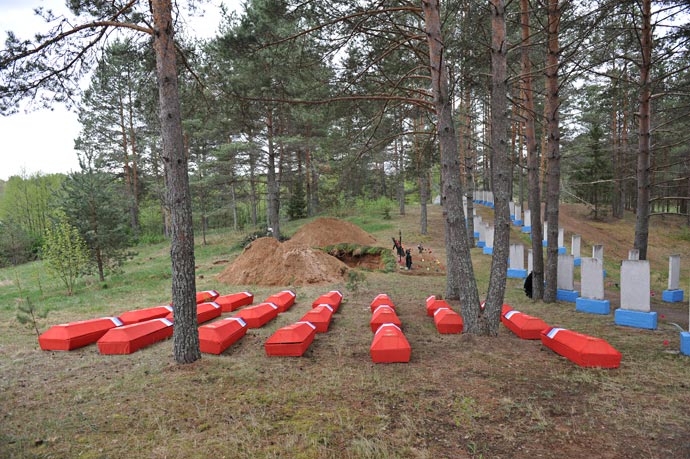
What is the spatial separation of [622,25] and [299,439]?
1180cm

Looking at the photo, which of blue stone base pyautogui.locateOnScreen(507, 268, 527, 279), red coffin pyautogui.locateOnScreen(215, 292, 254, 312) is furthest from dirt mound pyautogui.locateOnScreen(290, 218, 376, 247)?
red coffin pyautogui.locateOnScreen(215, 292, 254, 312)

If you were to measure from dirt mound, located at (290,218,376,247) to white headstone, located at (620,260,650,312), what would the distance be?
12751mm

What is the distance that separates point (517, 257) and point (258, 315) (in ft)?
33.9

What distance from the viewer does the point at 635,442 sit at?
2836 millimetres

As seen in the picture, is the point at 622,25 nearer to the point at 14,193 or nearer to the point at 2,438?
the point at 2,438

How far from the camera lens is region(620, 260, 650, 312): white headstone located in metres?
6.71

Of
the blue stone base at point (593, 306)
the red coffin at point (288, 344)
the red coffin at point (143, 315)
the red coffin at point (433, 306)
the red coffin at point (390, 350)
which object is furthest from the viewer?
the blue stone base at point (593, 306)

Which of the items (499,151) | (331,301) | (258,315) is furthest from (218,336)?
(499,151)

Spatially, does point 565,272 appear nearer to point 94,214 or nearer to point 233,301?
point 233,301

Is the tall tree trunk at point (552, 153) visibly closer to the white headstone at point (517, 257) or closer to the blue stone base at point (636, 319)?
the blue stone base at point (636, 319)

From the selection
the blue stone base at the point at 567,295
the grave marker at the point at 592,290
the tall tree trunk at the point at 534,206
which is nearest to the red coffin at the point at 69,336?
the tall tree trunk at the point at 534,206

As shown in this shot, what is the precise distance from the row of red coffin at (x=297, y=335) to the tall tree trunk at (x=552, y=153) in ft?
9.81

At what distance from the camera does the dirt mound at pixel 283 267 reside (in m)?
12.9

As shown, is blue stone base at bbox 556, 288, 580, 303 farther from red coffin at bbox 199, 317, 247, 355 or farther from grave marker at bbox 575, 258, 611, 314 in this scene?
red coffin at bbox 199, 317, 247, 355
